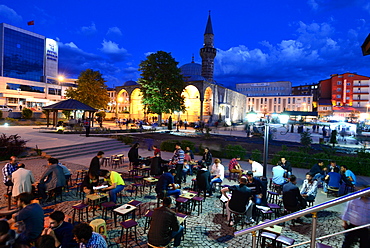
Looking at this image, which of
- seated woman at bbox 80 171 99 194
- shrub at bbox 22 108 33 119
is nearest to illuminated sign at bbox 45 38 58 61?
shrub at bbox 22 108 33 119

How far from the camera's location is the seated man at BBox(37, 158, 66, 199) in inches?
269

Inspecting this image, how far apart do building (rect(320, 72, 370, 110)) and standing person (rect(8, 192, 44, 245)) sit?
82.6 metres

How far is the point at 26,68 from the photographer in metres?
73.4

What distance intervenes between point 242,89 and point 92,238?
96.9 metres

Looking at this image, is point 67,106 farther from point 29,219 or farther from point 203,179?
point 29,219

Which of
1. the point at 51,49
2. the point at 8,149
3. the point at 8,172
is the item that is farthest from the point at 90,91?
the point at 51,49

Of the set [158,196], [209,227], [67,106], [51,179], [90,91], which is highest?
[90,91]

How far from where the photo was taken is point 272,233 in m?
4.59

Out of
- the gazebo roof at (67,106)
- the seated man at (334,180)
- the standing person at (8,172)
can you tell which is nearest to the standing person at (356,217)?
the seated man at (334,180)

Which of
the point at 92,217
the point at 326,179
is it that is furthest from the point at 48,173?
the point at 326,179

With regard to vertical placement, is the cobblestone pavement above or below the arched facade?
below

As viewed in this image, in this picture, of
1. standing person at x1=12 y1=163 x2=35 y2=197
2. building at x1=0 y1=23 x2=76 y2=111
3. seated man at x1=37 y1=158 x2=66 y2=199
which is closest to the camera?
standing person at x1=12 y1=163 x2=35 y2=197

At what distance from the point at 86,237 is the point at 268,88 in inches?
3752

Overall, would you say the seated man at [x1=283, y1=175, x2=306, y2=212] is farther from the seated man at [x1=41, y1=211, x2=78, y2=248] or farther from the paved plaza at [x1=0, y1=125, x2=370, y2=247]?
the seated man at [x1=41, y1=211, x2=78, y2=248]
